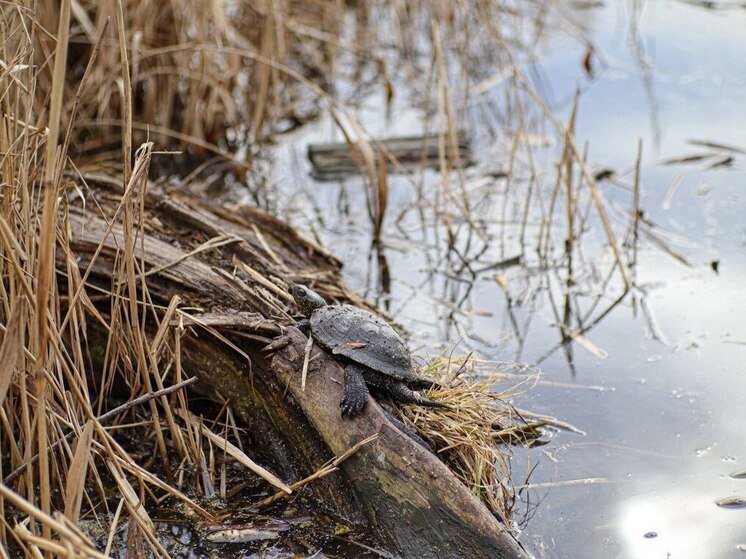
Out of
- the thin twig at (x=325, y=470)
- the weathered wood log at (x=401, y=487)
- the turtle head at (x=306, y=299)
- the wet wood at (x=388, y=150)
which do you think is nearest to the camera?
the weathered wood log at (x=401, y=487)

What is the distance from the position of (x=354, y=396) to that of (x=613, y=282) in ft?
8.46

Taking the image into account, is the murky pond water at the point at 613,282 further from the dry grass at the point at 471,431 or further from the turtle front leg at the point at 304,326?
the turtle front leg at the point at 304,326

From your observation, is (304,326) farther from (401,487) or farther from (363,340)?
(401,487)

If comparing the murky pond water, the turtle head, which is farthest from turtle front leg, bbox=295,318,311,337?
the murky pond water

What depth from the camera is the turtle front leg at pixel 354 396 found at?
9.64 ft

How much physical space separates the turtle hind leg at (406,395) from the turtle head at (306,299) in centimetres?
47

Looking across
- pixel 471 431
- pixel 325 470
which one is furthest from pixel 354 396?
pixel 471 431

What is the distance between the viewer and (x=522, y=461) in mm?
3531

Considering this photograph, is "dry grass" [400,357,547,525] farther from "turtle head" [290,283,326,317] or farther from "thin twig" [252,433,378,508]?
"turtle head" [290,283,326,317]

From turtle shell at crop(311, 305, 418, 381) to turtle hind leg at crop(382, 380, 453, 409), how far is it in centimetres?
4

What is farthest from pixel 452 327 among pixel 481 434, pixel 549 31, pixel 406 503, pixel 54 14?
pixel 549 31

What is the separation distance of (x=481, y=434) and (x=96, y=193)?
225cm

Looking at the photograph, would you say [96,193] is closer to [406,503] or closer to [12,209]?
[12,209]

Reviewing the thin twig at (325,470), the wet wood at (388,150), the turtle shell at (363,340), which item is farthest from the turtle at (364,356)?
the wet wood at (388,150)
